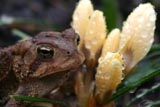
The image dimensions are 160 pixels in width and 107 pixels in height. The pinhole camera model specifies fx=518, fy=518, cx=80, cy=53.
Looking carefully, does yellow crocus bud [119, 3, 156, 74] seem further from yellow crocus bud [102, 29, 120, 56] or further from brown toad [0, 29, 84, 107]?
brown toad [0, 29, 84, 107]

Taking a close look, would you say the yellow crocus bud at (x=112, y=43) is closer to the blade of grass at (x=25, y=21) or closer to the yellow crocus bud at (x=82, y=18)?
the yellow crocus bud at (x=82, y=18)

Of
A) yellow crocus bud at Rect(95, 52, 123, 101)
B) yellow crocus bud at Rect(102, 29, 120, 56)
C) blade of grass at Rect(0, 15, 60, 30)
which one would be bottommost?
yellow crocus bud at Rect(95, 52, 123, 101)

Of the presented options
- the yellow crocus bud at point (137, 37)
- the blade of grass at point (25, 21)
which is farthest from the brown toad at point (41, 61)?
the blade of grass at point (25, 21)

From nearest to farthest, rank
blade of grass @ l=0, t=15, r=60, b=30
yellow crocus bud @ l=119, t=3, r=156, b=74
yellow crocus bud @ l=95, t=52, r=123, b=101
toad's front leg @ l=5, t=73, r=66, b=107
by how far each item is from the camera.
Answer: yellow crocus bud @ l=95, t=52, r=123, b=101 < yellow crocus bud @ l=119, t=3, r=156, b=74 < toad's front leg @ l=5, t=73, r=66, b=107 < blade of grass @ l=0, t=15, r=60, b=30

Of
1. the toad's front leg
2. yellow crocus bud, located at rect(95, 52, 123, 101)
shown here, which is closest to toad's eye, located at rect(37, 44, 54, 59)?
the toad's front leg

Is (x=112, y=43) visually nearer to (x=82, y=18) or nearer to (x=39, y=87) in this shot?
(x=82, y=18)

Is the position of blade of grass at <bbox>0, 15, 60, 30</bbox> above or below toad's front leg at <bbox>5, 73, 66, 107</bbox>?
above

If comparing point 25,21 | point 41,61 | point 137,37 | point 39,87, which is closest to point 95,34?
point 137,37
